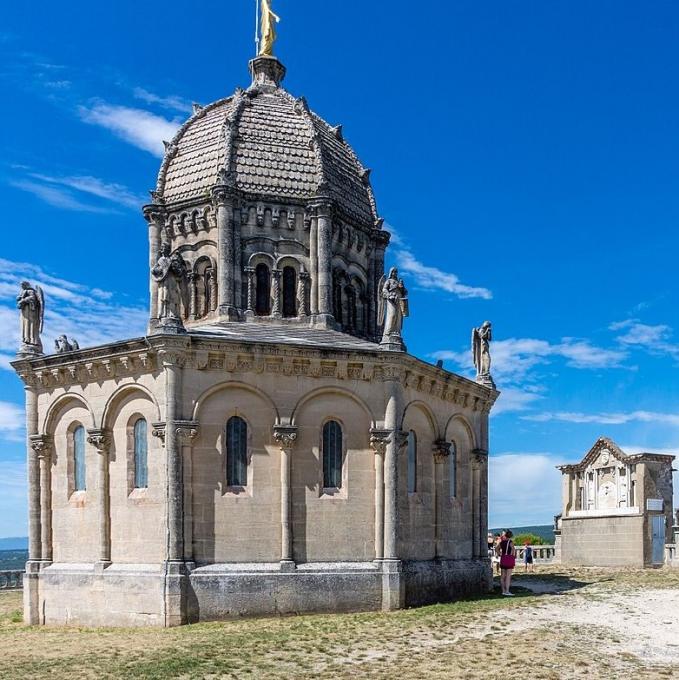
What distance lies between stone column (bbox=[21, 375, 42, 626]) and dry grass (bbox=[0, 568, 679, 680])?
1086 millimetres

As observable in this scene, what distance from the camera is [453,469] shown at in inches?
1106

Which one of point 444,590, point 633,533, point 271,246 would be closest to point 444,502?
point 444,590

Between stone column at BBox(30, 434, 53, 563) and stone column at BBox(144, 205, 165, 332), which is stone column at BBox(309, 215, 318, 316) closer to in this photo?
stone column at BBox(144, 205, 165, 332)

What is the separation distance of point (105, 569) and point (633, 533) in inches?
1001

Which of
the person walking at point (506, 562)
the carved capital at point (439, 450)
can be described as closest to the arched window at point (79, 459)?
the carved capital at point (439, 450)

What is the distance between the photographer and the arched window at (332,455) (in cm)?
2352

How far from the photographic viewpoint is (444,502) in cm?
2667

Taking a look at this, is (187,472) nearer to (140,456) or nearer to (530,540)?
(140,456)

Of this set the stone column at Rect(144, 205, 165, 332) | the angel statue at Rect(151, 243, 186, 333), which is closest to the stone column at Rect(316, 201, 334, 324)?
the stone column at Rect(144, 205, 165, 332)

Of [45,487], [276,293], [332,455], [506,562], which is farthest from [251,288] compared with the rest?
[506,562]

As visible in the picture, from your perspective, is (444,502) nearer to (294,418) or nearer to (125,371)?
(294,418)

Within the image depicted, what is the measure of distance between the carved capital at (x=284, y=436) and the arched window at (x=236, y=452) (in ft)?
2.69

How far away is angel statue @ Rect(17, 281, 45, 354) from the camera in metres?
25.3

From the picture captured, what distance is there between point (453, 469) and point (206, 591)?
393 inches
